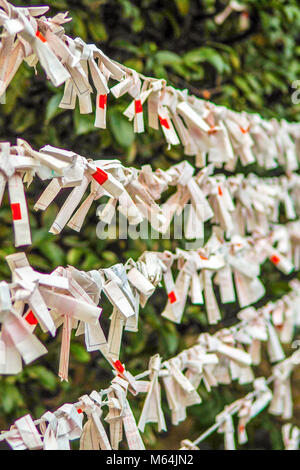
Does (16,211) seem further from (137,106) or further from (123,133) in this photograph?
(123,133)

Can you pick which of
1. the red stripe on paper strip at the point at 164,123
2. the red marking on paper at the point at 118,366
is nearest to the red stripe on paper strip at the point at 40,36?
the red stripe on paper strip at the point at 164,123

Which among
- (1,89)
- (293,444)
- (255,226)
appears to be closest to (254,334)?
(255,226)

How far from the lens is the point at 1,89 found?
1.64ft

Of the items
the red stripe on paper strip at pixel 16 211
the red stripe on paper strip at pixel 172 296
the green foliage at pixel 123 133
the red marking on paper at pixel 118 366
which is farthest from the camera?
the green foliage at pixel 123 133

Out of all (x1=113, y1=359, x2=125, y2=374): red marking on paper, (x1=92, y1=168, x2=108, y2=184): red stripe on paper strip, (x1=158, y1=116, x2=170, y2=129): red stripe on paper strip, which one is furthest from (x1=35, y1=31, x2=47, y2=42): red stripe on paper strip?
(x1=113, y1=359, x2=125, y2=374): red marking on paper

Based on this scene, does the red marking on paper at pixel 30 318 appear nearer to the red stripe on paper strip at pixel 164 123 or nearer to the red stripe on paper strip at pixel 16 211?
the red stripe on paper strip at pixel 16 211

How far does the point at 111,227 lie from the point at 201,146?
19 cm

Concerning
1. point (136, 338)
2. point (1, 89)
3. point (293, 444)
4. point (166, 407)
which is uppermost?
point (1, 89)

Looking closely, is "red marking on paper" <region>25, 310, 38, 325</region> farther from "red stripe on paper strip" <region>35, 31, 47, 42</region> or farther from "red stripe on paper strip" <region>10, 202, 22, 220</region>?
"red stripe on paper strip" <region>35, 31, 47, 42</region>

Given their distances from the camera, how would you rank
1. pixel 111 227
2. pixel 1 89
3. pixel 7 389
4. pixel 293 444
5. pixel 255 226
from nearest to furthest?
1. pixel 1 89
2. pixel 111 227
3. pixel 7 389
4. pixel 255 226
5. pixel 293 444

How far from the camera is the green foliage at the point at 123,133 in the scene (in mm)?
922

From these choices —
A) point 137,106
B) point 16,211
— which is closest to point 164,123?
point 137,106

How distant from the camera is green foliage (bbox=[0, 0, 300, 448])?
3.02 ft

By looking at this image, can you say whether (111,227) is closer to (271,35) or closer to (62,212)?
(62,212)
